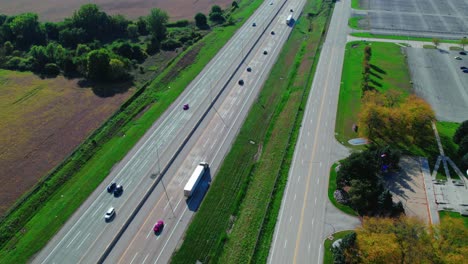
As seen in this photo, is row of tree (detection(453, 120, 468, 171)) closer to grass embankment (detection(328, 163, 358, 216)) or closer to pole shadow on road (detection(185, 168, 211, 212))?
grass embankment (detection(328, 163, 358, 216))

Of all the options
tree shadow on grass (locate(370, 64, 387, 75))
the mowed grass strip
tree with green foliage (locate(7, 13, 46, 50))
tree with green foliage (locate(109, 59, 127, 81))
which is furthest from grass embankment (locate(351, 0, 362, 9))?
tree with green foliage (locate(7, 13, 46, 50))

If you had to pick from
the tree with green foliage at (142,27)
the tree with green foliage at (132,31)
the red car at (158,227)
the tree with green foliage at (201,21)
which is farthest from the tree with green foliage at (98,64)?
the red car at (158,227)

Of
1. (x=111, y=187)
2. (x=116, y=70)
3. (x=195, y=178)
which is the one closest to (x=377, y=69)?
(x=195, y=178)

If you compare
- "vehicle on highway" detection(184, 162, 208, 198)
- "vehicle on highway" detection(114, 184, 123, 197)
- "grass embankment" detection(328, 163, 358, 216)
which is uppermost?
"vehicle on highway" detection(184, 162, 208, 198)

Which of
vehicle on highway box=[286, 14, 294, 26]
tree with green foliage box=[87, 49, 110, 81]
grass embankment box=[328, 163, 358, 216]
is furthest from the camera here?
vehicle on highway box=[286, 14, 294, 26]

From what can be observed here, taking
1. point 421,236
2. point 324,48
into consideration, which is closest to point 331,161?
point 421,236

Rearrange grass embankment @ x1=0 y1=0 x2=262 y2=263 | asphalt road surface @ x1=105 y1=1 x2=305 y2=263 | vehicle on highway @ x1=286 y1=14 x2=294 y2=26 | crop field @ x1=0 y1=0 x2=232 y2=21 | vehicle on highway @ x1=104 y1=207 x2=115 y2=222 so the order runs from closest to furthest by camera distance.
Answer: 1. asphalt road surface @ x1=105 y1=1 x2=305 y2=263
2. grass embankment @ x1=0 y1=0 x2=262 y2=263
3. vehicle on highway @ x1=104 y1=207 x2=115 y2=222
4. vehicle on highway @ x1=286 y1=14 x2=294 y2=26
5. crop field @ x1=0 y1=0 x2=232 y2=21
